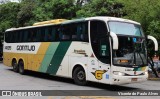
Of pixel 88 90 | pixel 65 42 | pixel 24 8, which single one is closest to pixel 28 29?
pixel 65 42

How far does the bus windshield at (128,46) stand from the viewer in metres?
14.4

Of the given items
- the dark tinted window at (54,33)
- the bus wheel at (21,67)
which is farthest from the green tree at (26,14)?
the bus wheel at (21,67)

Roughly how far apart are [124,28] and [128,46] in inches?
35.3

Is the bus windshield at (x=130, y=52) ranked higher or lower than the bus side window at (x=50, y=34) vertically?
lower

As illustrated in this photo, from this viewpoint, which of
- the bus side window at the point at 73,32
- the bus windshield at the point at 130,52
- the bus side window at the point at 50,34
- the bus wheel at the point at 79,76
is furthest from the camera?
the bus side window at the point at 50,34

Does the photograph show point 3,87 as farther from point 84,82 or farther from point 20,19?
point 20,19

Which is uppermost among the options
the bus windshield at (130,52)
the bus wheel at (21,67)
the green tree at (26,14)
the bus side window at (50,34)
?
the green tree at (26,14)

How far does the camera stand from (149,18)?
2211 centimetres

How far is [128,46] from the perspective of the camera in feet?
48.1

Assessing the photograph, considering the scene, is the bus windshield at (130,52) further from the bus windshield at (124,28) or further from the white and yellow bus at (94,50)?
the bus windshield at (124,28)

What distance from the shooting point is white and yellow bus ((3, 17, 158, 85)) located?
14.3m

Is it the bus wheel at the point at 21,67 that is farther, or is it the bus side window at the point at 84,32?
the bus wheel at the point at 21,67

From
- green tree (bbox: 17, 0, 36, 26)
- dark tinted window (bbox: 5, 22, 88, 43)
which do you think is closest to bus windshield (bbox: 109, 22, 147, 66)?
dark tinted window (bbox: 5, 22, 88, 43)

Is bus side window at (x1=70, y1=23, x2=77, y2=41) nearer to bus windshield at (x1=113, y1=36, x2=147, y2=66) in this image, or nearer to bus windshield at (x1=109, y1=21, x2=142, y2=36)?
bus windshield at (x1=109, y1=21, x2=142, y2=36)
